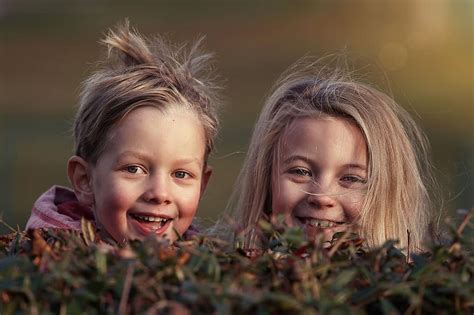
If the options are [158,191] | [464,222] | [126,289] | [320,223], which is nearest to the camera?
[126,289]

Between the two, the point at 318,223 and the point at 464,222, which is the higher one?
the point at 464,222

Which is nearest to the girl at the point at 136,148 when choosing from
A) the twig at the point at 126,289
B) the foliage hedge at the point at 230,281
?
the foliage hedge at the point at 230,281

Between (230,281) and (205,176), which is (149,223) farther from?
(230,281)

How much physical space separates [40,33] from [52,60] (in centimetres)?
57

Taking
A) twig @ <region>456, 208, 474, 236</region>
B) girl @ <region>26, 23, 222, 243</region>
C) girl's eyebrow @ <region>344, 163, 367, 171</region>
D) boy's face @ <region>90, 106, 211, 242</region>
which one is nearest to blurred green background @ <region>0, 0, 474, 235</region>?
girl @ <region>26, 23, 222, 243</region>

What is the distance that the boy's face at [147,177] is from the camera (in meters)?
2.89

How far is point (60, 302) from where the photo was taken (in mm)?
1293

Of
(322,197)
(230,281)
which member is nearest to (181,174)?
(322,197)

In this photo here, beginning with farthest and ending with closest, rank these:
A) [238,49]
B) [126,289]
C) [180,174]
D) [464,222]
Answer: [238,49]
[180,174]
[464,222]
[126,289]

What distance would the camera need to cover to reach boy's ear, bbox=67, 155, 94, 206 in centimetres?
312

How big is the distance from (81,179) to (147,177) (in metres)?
0.34

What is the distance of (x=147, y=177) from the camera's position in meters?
2.92

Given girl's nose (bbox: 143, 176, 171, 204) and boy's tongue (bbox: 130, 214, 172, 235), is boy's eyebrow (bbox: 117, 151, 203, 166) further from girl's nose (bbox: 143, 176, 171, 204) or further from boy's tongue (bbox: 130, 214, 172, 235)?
boy's tongue (bbox: 130, 214, 172, 235)

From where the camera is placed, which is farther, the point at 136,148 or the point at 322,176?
the point at 322,176
